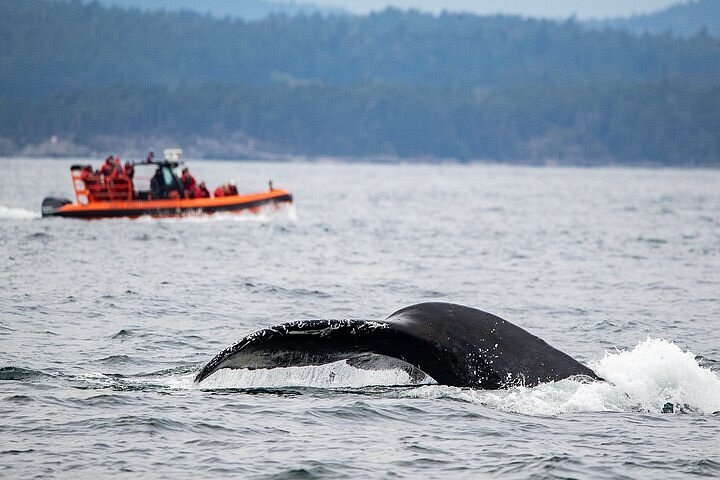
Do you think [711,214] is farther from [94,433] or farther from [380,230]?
[94,433]

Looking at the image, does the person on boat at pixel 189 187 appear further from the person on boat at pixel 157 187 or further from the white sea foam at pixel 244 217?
the white sea foam at pixel 244 217

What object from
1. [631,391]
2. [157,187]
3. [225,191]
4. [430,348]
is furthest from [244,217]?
[430,348]

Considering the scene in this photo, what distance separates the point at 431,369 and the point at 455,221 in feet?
114

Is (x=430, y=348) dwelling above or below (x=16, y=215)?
below

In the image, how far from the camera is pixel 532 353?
29.4 ft

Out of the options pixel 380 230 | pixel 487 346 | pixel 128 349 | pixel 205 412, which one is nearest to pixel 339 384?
pixel 205 412

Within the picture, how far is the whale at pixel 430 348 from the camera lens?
8.45 metres

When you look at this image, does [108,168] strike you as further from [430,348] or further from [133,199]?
[430,348]

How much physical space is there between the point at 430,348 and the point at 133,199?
90.4 ft

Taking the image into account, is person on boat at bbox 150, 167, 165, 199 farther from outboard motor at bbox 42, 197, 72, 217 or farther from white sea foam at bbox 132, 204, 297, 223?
outboard motor at bbox 42, 197, 72, 217

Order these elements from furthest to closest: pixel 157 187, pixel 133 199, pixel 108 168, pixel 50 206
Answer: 1. pixel 157 187
2. pixel 50 206
3. pixel 133 199
4. pixel 108 168

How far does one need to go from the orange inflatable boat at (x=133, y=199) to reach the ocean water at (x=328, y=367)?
3.73 metres

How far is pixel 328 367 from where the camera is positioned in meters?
10.6

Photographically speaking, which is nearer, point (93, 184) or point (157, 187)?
point (93, 184)
